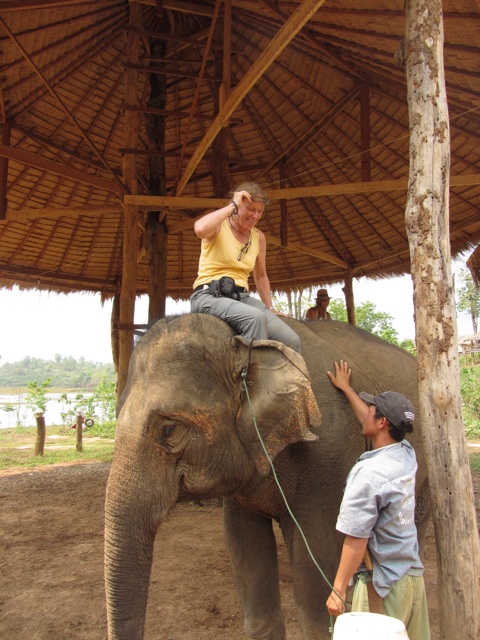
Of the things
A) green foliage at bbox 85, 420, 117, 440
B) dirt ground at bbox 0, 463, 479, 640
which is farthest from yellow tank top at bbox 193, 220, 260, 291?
green foliage at bbox 85, 420, 117, 440

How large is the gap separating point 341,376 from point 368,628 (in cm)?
169

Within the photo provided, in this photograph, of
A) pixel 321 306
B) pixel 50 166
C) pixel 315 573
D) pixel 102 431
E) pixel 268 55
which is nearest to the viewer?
pixel 315 573

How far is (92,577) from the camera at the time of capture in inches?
203

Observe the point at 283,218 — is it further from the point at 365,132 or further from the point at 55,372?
the point at 55,372

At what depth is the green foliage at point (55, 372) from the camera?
8900cm

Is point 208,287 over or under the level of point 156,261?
under

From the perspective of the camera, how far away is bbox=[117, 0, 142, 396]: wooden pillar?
7.29 m

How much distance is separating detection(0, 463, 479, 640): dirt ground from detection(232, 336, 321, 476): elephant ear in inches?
82.3

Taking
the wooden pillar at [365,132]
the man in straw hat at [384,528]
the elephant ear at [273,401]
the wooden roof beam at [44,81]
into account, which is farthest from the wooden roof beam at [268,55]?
the man in straw hat at [384,528]

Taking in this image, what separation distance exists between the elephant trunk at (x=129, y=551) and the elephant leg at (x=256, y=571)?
114cm

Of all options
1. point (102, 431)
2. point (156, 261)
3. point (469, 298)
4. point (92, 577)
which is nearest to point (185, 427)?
point (92, 577)

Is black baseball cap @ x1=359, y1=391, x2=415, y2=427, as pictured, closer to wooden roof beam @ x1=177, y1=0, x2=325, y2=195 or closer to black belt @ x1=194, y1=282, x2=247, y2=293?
black belt @ x1=194, y1=282, x2=247, y2=293

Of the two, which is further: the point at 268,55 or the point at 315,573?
the point at 268,55

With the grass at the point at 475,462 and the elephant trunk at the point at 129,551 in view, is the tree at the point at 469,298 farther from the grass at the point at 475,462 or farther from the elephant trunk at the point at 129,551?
the elephant trunk at the point at 129,551
